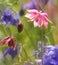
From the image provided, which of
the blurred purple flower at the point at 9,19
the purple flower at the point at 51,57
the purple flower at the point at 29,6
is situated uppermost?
the purple flower at the point at 29,6

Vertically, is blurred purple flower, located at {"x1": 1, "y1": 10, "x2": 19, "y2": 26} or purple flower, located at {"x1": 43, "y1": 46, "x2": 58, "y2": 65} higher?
blurred purple flower, located at {"x1": 1, "y1": 10, "x2": 19, "y2": 26}

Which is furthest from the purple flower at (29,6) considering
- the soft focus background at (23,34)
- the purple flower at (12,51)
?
the purple flower at (12,51)

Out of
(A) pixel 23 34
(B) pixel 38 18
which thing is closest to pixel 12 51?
(A) pixel 23 34

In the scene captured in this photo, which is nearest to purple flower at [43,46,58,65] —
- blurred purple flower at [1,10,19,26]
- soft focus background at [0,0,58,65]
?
soft focus background at [0,0,58,65]

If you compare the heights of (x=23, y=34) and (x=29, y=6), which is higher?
(x=29, y=6)

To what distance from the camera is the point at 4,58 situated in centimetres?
105

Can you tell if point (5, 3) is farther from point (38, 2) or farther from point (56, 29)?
point (56, 29)

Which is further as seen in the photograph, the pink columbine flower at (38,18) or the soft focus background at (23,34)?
the soft focus background at (23,34)

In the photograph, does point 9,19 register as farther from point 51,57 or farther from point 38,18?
point 51,57

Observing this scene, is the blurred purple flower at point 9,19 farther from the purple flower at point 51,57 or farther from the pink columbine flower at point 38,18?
the purple flower at point 51,57

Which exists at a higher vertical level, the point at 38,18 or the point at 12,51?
the point at 38,18

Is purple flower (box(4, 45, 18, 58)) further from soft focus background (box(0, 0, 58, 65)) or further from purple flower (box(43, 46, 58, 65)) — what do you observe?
purple flower (box(43, 46, 58, 65))

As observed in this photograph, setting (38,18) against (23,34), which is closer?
(38,18)

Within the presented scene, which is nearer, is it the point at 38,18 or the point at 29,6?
the point at 38,18
